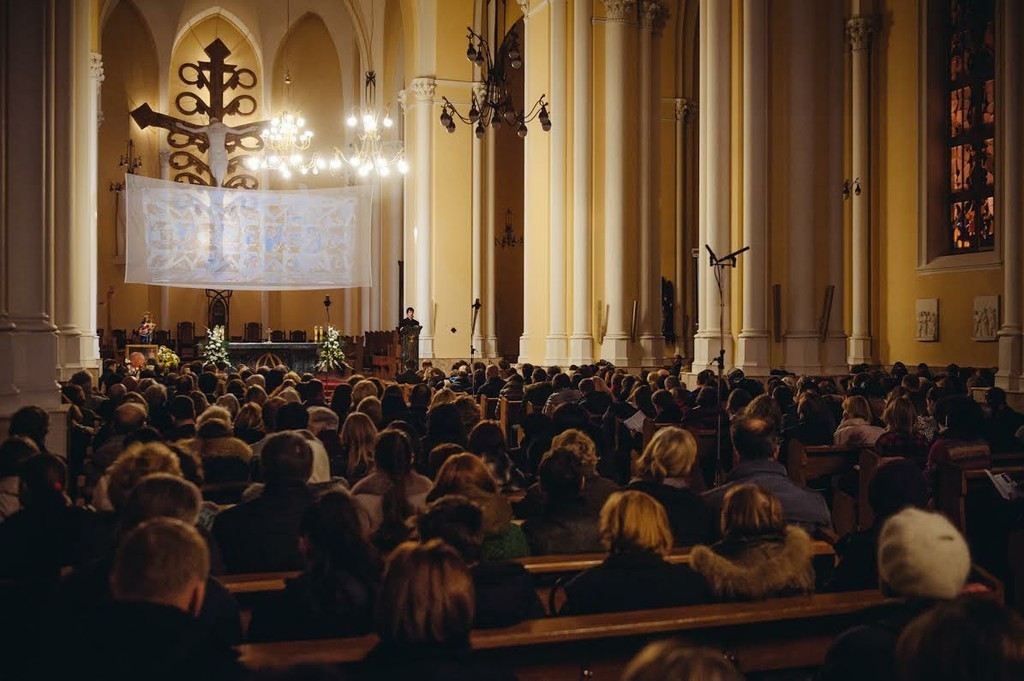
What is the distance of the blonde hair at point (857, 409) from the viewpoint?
818 centimetres

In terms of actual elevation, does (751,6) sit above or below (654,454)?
above

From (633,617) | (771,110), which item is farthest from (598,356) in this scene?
(633,617)

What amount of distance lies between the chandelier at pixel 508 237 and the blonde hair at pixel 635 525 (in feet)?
88.9

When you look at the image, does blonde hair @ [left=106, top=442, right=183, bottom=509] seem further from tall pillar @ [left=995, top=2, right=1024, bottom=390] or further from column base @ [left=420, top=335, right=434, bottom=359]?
column base @ [left=420, top=335, right=434, bottom=359]

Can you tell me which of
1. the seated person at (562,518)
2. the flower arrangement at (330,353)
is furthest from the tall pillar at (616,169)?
the seated person at (562,518)

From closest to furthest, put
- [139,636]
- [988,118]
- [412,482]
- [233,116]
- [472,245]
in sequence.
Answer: [139,636] < [412,482] < [988,118] < [472,245] < [233,116]

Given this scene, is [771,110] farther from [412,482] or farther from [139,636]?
[139,636]

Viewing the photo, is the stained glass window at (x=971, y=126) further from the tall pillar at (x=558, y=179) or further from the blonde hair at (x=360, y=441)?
the blonde hair at (x=360, y=441)

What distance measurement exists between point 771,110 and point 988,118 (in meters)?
6.06

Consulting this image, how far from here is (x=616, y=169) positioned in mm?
17578

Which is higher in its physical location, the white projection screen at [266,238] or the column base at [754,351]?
the white projection screen at [266,238]

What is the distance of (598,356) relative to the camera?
18031 millimetres

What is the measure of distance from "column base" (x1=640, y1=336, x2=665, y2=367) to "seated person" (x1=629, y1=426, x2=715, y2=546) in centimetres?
1138

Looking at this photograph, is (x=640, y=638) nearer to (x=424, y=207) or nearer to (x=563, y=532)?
(x=563, y=532)
